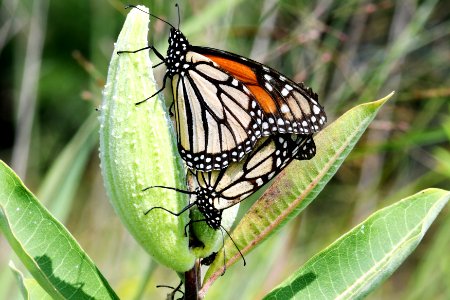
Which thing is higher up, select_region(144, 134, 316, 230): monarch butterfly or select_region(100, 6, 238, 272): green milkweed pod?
select_region(100, 6, 238, 272): green milkweed pod

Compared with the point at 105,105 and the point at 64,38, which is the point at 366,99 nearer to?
the point at 105,105

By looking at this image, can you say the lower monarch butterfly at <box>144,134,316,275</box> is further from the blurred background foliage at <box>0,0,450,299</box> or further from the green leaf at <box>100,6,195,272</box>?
the blurred background foliage at <box>0,0,450,299</box>

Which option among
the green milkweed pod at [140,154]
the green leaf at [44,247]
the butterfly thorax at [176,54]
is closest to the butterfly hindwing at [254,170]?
the green milkweed pod at [140,154]

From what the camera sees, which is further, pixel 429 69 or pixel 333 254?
pixel 429 69

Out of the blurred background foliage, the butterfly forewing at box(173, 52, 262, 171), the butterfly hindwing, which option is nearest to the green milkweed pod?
the butterfly hindwing

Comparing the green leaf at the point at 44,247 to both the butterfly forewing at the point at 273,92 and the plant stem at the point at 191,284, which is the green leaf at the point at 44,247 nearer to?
the plant stem at the point at 191,284

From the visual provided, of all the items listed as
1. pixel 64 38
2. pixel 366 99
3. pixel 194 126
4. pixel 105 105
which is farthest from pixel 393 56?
pixel 64 38

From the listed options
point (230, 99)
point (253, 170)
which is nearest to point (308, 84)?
point (230, 99)
